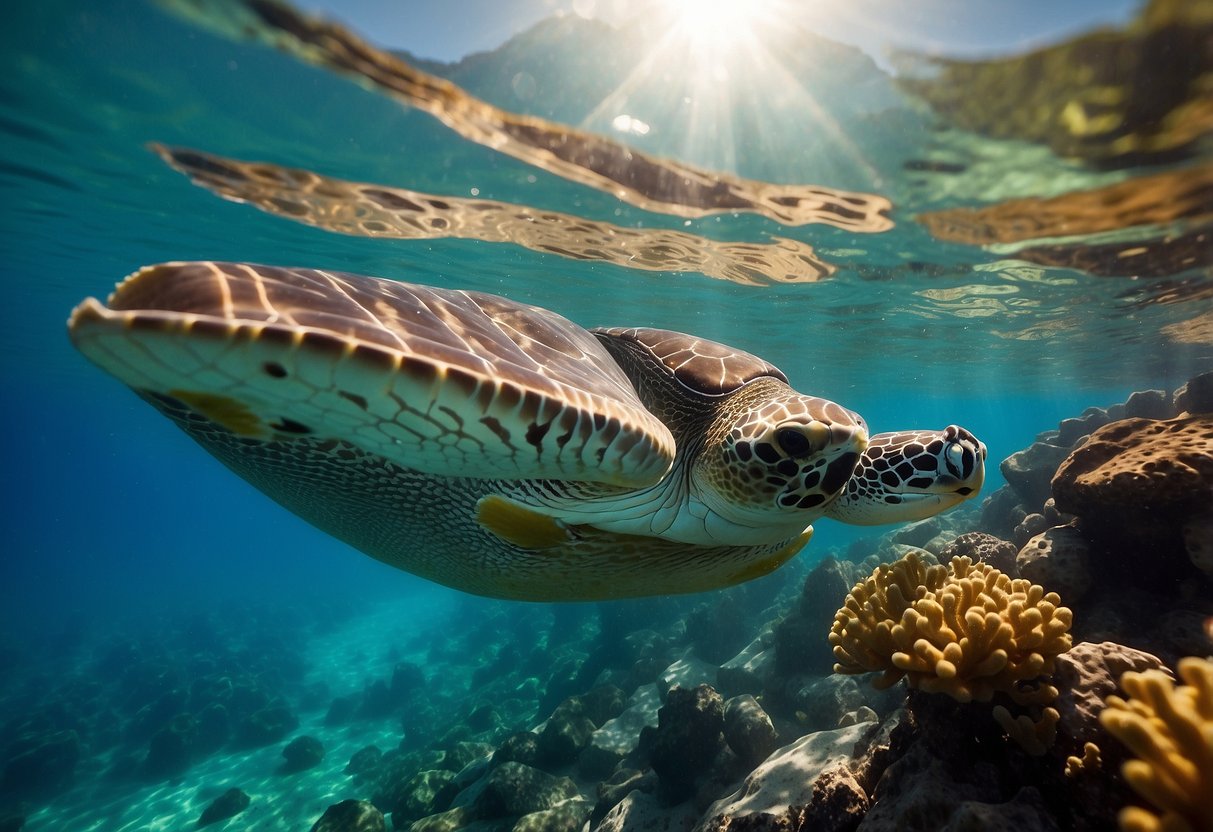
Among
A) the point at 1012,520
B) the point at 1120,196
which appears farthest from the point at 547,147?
the point at 1012,520

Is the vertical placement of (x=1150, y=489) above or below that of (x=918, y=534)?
above

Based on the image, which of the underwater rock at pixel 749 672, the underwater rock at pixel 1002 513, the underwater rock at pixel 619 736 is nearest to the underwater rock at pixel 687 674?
the underwater rock at pixel 619 736

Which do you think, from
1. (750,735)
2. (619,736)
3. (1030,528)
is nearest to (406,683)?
(619,736)

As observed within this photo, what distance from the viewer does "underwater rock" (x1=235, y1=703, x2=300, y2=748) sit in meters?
15.2

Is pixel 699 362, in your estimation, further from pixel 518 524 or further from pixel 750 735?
pixel 750 735

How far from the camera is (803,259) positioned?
37.7 ft

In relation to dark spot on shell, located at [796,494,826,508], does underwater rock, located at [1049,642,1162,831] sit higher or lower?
lower

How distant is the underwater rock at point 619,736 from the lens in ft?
27.1

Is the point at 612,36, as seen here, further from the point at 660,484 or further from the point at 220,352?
the point at 220,352

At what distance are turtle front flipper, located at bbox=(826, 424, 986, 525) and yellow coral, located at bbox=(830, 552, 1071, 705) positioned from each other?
1.55 feet

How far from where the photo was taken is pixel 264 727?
15508 mm

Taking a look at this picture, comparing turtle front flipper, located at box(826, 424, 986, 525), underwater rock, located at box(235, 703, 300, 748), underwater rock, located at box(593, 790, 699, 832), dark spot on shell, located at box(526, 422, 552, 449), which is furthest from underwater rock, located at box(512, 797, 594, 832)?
underwater rock, located at box(235, 703, 300, 748)

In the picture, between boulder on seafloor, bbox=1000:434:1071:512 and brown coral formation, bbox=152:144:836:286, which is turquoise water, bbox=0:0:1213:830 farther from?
boulder on seafloor, bbox=1000:434:1071:512

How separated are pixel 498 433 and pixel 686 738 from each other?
19.1 ft
